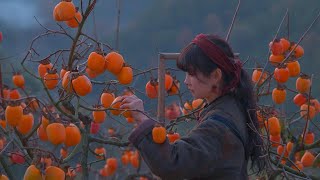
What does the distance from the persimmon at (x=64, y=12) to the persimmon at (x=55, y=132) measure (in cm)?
40

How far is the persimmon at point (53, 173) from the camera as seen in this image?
6.24ft

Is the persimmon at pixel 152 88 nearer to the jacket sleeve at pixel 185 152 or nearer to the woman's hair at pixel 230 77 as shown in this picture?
the woman's hair at pixel 230 77

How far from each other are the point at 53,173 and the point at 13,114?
10.8 inches

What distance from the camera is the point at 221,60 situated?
1929 mm

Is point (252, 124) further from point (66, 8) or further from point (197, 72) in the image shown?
point (66, 8)

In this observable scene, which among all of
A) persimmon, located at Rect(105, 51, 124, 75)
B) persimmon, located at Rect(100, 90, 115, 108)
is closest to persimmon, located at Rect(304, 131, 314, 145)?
persimmon, located at Rect(100, 90, 115, 108)

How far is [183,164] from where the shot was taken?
1.75 metres

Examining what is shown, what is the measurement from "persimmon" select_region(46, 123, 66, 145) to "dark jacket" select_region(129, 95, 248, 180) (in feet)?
0.97

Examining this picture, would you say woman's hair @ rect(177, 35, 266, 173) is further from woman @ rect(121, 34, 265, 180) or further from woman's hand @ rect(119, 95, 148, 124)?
woman's hand @ rect(119, 95, 148, 124)

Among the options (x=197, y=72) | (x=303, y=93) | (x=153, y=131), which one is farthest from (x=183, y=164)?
(x=303, y=93)

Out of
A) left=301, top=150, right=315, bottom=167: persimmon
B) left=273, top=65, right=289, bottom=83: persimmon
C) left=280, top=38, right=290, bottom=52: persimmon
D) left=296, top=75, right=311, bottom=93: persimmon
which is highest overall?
left=280, top=38, right=290, bottom=52: persimmon

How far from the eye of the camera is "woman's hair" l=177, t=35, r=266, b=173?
1.91 meters

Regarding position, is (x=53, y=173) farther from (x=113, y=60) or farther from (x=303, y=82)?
(x=303, y=82)

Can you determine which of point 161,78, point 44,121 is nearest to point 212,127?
point 161,78
